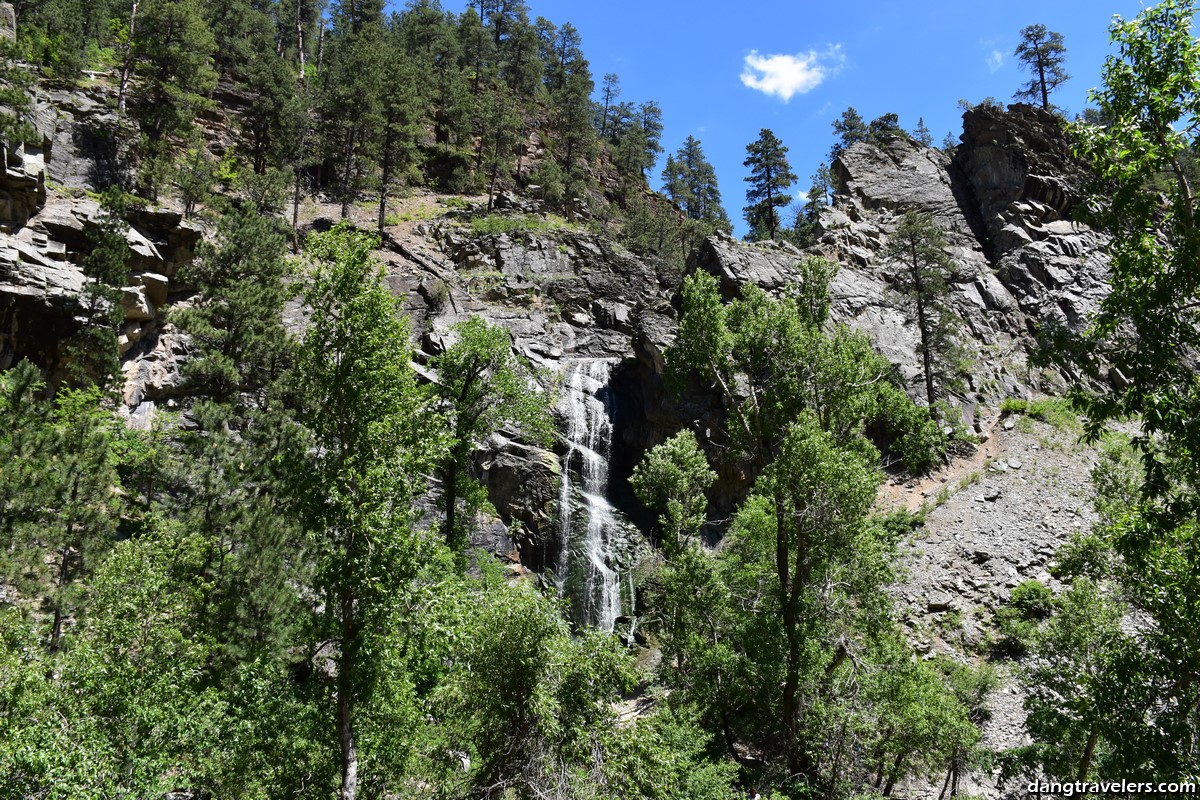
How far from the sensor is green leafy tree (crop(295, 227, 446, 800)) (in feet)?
34.2

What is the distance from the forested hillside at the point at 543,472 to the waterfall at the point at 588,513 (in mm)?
194

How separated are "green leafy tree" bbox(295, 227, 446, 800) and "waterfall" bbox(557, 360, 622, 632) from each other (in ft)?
51.2

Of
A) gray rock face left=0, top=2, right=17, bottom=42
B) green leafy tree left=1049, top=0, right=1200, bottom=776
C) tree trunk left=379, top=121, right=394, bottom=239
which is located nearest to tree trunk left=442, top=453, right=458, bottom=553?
green leafy tree left=1049, top=0, right=1200, bottom=776

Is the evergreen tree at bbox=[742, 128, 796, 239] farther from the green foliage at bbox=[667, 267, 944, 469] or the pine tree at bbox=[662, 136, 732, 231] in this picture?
the green foliage at bbox=[667, 267, 944, 469]

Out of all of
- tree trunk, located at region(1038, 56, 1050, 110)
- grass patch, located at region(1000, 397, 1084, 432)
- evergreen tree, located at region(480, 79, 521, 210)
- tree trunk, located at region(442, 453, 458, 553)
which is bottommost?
tree trunk, located at region(442, 453, 458, 553)

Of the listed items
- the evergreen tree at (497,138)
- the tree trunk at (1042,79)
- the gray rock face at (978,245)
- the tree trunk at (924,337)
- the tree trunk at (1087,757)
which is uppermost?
the tree trunk at (1042,79)

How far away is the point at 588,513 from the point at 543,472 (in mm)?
2998

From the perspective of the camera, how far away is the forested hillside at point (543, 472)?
10188mm

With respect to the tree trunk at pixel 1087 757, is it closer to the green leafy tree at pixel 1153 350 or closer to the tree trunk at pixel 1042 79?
the green leafy tree at pixel 1153 350

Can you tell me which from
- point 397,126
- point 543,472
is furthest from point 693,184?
point 543,472

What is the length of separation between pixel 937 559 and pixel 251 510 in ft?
84.9

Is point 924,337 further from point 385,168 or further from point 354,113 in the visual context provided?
point 354,113

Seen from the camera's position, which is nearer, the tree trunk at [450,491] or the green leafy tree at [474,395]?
the tree trunk at [450,491]

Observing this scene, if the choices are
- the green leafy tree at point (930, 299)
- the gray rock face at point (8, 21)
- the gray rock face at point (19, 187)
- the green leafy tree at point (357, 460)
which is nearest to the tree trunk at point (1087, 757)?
the green leafy tree at point (357, 460)
